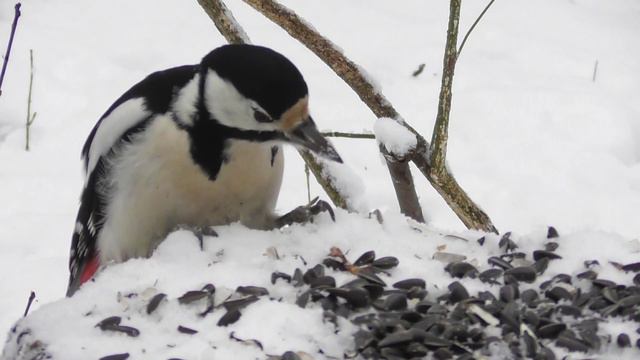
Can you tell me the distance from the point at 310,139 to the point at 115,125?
2.11ft

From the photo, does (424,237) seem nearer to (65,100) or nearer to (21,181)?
(21,181)

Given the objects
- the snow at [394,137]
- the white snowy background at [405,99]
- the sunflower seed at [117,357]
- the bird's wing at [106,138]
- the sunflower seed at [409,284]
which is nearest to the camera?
the sunflower seed at [117,357]

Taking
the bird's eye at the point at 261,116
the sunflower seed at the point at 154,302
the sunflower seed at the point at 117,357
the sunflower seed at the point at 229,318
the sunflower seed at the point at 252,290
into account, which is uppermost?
the bird's eye at the point at 261,116

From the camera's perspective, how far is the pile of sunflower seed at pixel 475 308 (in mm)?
2020

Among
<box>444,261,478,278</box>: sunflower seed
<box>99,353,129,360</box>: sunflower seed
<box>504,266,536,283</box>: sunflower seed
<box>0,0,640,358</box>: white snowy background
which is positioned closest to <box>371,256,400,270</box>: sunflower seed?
<box>444,261,478,278</box>: sunflower seed

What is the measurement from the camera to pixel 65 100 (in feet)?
17.6

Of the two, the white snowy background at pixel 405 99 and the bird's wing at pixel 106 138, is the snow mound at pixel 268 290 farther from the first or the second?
the white snowy background at pixel 405 99

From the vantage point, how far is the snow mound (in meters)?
2.02

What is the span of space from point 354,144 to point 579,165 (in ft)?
3.27

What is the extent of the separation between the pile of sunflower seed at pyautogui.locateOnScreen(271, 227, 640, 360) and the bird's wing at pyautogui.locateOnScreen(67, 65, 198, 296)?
2.41 ft

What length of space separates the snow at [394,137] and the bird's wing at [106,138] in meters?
0.55

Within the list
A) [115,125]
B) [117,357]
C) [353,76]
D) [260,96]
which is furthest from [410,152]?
[117,357]

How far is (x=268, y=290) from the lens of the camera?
2.21 m

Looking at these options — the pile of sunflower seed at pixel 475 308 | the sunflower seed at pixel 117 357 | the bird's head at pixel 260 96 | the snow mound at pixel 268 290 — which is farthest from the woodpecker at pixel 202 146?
the sunflower seed at pixel 117 357
